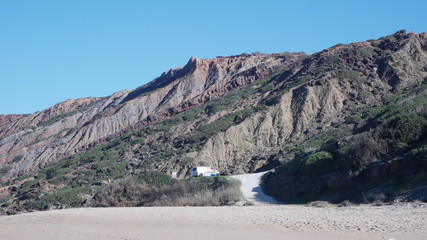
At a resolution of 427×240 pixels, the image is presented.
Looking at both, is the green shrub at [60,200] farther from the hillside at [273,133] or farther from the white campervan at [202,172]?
the white campervan at [202,172]

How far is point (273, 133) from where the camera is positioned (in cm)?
4741

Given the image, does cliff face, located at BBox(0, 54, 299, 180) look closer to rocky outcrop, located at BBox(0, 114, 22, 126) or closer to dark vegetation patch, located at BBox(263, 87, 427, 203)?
rocky outcrop, located at BBox(0, 114, 22, 126)

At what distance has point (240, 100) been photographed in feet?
198

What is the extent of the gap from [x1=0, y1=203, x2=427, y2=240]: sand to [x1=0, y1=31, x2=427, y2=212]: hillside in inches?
117

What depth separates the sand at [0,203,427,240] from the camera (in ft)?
42.7

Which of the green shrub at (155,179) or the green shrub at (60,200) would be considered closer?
the green shrub at (155,179)

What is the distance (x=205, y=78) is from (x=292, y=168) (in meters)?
53.3

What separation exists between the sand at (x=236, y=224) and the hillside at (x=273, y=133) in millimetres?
2976

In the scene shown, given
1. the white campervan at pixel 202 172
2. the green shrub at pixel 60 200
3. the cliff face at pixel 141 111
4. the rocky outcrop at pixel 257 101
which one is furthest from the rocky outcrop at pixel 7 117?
the white campervan at pixel 202 172

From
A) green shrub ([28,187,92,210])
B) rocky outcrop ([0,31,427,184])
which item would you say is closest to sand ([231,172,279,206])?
rocky outcrop ([0,31,427,184])

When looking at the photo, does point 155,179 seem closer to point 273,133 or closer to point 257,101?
point 273,133

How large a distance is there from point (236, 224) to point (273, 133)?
32065mm

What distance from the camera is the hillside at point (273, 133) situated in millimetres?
22078

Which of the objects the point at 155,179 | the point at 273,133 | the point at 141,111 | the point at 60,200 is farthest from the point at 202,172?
the point at 141,111
